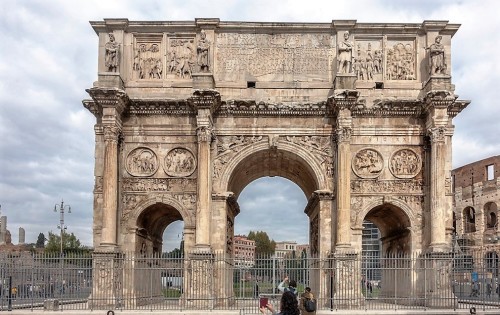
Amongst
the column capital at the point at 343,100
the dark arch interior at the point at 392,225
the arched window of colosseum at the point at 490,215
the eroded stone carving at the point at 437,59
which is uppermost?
the eroded stone carving at the point at 437,59

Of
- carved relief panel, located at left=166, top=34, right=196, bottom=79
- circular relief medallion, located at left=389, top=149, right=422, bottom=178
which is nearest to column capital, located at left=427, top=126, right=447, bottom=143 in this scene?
circular relief medallion, located at left=389, top=149, right=422, bottom=178

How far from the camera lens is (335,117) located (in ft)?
62.7

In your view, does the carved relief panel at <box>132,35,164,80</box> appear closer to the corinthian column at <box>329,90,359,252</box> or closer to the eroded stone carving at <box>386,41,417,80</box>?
the corinthian column at <box>329,90,359,252</box>

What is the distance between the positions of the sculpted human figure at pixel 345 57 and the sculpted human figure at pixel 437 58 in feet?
8.01

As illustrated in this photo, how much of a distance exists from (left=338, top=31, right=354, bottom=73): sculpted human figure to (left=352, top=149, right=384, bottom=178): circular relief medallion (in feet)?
8.47

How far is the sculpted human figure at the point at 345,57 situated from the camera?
18906mm

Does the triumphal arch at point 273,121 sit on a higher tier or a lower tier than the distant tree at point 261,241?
higher

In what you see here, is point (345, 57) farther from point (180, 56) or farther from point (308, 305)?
point (308, 305)

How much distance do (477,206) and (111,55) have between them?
1064 inches

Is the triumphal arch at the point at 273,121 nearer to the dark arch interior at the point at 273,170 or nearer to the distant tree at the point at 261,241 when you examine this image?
the dark arch interior at the point at 273,170

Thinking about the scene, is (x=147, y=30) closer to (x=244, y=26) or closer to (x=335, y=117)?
(x=244, y=26)

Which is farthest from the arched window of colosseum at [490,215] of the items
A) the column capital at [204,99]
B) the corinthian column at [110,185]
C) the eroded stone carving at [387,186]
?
the corinthian column at [110,185]

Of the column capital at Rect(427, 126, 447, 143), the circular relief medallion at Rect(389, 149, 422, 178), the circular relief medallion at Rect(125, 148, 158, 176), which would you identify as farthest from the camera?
the circular relief medallion at Rect(125, 148, 158, 176)

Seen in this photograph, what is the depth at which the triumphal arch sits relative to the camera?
18578 millimetres
